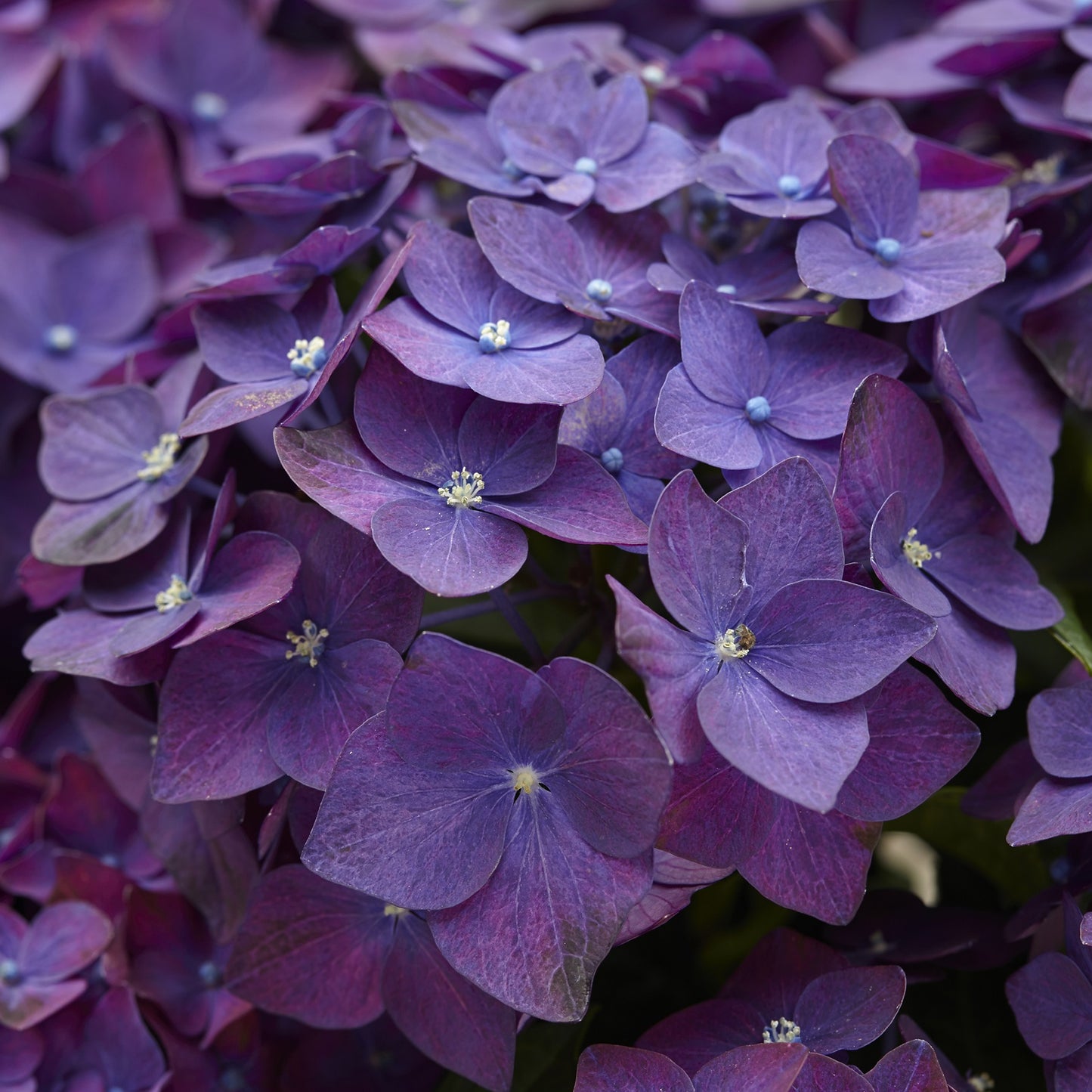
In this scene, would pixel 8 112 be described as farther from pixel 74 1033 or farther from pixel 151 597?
pixel 74 1033

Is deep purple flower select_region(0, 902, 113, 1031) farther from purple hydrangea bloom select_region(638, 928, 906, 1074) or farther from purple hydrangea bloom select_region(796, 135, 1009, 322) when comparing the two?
purple hydrangea bloom select_region(796, 135, 1009, 322)

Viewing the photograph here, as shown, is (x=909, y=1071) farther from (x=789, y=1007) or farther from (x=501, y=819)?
(x=501, y=819)

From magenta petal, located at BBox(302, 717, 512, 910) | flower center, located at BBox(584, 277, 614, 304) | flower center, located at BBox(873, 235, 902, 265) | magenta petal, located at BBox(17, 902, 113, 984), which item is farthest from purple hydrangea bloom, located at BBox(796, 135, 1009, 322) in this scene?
magenta petal, located at BBox(17, 902, 113, 984)

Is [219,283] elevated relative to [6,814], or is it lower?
elevated

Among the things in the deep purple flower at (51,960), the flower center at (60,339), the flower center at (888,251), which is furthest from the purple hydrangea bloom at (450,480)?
the flower center at (60,339)

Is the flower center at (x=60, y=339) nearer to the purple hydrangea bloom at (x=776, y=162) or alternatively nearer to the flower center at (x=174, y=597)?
the flower center at (x=174, y=597)

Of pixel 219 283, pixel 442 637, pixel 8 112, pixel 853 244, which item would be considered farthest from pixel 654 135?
pixel 8 112
